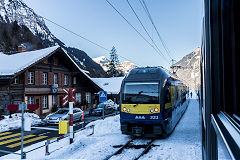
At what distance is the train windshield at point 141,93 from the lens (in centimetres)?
873

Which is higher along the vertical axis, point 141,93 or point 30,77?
point 30,77

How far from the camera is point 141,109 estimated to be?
8688 mm

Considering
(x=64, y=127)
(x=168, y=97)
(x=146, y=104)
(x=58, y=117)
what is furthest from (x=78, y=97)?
(x=146, y=104)

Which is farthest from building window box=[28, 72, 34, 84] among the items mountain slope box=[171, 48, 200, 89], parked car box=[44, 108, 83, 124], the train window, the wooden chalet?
the train window

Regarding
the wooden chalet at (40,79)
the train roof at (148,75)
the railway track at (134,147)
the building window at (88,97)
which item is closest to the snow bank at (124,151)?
the railway track at (134,147)

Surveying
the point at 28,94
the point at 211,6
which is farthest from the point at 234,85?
the point at 28,94

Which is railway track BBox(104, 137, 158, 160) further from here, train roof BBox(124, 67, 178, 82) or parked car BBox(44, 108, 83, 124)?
parked car BBox(44, 108, 83, 124)

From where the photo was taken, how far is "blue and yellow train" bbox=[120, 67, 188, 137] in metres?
8.53

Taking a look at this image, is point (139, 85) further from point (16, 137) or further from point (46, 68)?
point (46, 68)

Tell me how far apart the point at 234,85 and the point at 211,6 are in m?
0.57

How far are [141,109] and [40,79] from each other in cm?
1743

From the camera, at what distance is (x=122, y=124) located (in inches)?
357

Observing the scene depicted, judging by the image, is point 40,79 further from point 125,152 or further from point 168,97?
point 125,152

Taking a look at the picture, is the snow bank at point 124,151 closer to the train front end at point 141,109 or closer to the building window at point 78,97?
the train front end at point 141,109
